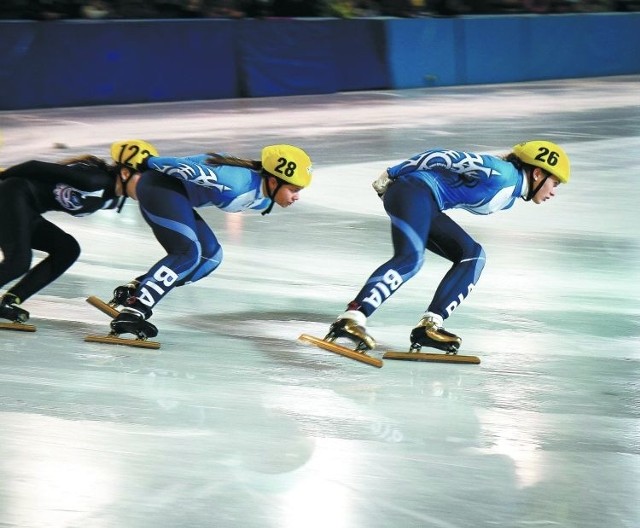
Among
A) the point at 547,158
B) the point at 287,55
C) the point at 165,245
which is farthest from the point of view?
the point at 287,55

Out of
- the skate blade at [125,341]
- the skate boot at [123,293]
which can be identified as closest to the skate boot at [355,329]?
the skate blade at [125,341]

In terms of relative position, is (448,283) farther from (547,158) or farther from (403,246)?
(547,158)

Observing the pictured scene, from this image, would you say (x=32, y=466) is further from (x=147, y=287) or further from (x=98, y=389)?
(x=147, y=287)

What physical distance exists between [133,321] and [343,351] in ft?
3.52

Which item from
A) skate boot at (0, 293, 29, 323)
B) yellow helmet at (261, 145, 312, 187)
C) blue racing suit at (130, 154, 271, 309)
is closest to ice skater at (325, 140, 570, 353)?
yellow helmet at (261, 145, 312, 187)

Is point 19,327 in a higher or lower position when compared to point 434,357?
lower

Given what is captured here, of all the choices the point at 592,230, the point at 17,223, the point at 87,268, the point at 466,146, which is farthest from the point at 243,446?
the point at 466,146

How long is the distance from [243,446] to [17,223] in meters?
2.25

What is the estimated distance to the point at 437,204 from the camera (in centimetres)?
596

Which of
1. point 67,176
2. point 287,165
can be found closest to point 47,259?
point 67,176

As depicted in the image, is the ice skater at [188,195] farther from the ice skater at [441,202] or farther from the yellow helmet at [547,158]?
the yellow helmet at [547,158]

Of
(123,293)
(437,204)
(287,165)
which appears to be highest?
(287,165)

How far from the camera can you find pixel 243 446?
4551 mm

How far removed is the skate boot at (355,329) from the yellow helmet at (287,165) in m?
0.69
